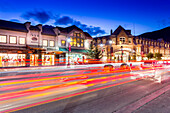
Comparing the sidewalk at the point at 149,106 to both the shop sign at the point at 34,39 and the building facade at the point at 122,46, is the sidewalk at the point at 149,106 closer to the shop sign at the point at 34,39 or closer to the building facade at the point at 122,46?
the shop sign at the point at 34,39

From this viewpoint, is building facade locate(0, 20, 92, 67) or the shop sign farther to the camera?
the shop sign

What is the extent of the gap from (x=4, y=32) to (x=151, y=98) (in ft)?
90.2

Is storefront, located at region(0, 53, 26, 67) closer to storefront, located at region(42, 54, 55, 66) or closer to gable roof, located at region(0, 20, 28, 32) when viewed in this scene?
storefront, located at region(42, 54, 55, 66)

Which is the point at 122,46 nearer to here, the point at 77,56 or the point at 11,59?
the point at 77,56

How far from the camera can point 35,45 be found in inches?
1131

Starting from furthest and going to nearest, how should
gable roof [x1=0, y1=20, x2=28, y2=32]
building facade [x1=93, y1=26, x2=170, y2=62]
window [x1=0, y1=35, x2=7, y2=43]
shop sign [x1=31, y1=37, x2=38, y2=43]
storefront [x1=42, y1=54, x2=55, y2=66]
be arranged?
building facade [x1=93, y1=26, x2=170, y2=62] → storefront [x1=42, y1=54, x2=55, y2=66] → shop sign [x1=31, y1=37, x2=38, y2=43] → gable roof [x1=0, y1=20, x2=28, y2=32] → window [x1=0, y1=35, x2=7, y2=43]

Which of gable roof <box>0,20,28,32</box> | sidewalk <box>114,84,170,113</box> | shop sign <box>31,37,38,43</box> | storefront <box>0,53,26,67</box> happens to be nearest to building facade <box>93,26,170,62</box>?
shop sign <box>31,37,38,43</box>

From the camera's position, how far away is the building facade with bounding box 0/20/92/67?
2524 centimetres

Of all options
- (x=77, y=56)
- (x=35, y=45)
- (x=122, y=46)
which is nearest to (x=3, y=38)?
(x=35, y=45)

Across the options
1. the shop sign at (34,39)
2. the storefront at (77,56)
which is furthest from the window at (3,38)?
the storefront at (77,56)

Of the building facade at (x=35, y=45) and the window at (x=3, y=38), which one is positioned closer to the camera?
the window at (x=3, y=38)

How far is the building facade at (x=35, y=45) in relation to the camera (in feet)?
82.8

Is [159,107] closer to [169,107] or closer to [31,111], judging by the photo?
[169,107]

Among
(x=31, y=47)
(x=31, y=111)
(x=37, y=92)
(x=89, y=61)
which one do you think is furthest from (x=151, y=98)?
(x=89, y=61)
